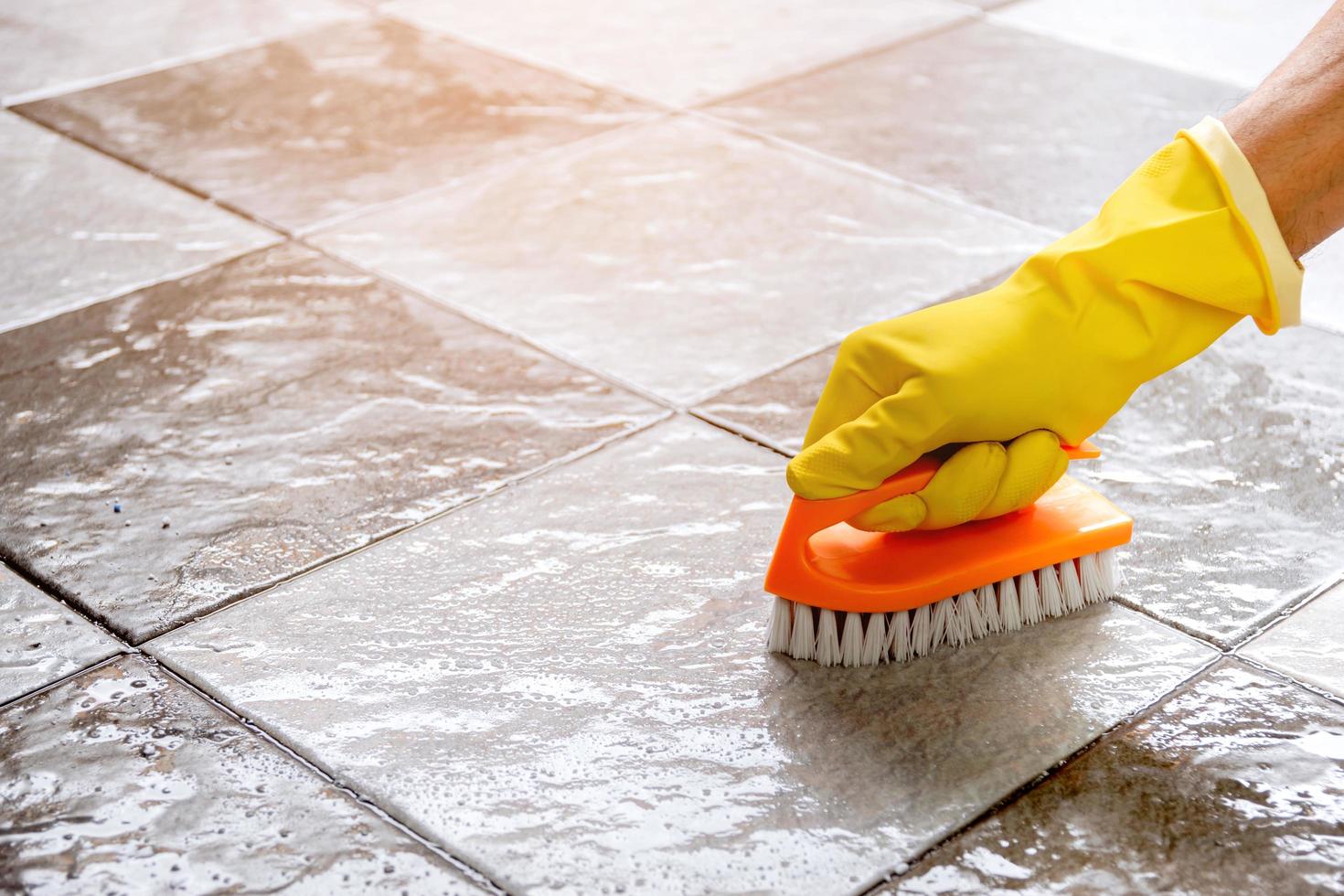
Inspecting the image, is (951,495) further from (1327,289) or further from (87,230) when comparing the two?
(87,230)

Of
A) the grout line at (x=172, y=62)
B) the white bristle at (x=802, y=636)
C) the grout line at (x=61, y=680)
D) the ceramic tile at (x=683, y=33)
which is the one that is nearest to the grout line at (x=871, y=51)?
the ceramic tile at (x=683, y=33)

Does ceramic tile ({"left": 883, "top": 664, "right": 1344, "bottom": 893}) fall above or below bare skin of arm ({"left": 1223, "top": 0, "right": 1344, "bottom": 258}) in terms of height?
below

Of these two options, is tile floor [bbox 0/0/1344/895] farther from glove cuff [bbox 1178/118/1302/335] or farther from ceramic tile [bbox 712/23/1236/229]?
glove cuff [bbox 1178/118/1302/335]

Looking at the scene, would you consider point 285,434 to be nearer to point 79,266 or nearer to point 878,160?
point 79,266

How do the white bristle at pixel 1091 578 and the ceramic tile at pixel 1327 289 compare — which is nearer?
the white bristle at pixel 1091 578

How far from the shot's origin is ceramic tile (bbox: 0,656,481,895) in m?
1.26

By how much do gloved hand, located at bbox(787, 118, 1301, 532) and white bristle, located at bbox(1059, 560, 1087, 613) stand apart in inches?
5.1

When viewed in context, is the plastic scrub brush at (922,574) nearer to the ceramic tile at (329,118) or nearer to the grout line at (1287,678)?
the grout line at (1287,678)

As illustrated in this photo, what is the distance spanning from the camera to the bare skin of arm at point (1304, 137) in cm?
146

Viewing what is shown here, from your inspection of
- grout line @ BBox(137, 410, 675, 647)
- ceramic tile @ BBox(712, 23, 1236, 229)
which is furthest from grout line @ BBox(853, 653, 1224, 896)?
ceramic tile @ BBox(712, 23, 1236, 229)

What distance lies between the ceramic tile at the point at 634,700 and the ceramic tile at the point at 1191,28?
2.03 metres

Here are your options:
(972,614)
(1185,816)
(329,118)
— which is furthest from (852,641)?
(329,118)

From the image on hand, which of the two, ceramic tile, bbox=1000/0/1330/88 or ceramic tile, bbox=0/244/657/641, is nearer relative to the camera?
ceramic tile, bbox=0/244/657/641

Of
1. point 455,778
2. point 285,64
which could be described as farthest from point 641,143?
point 455,778
